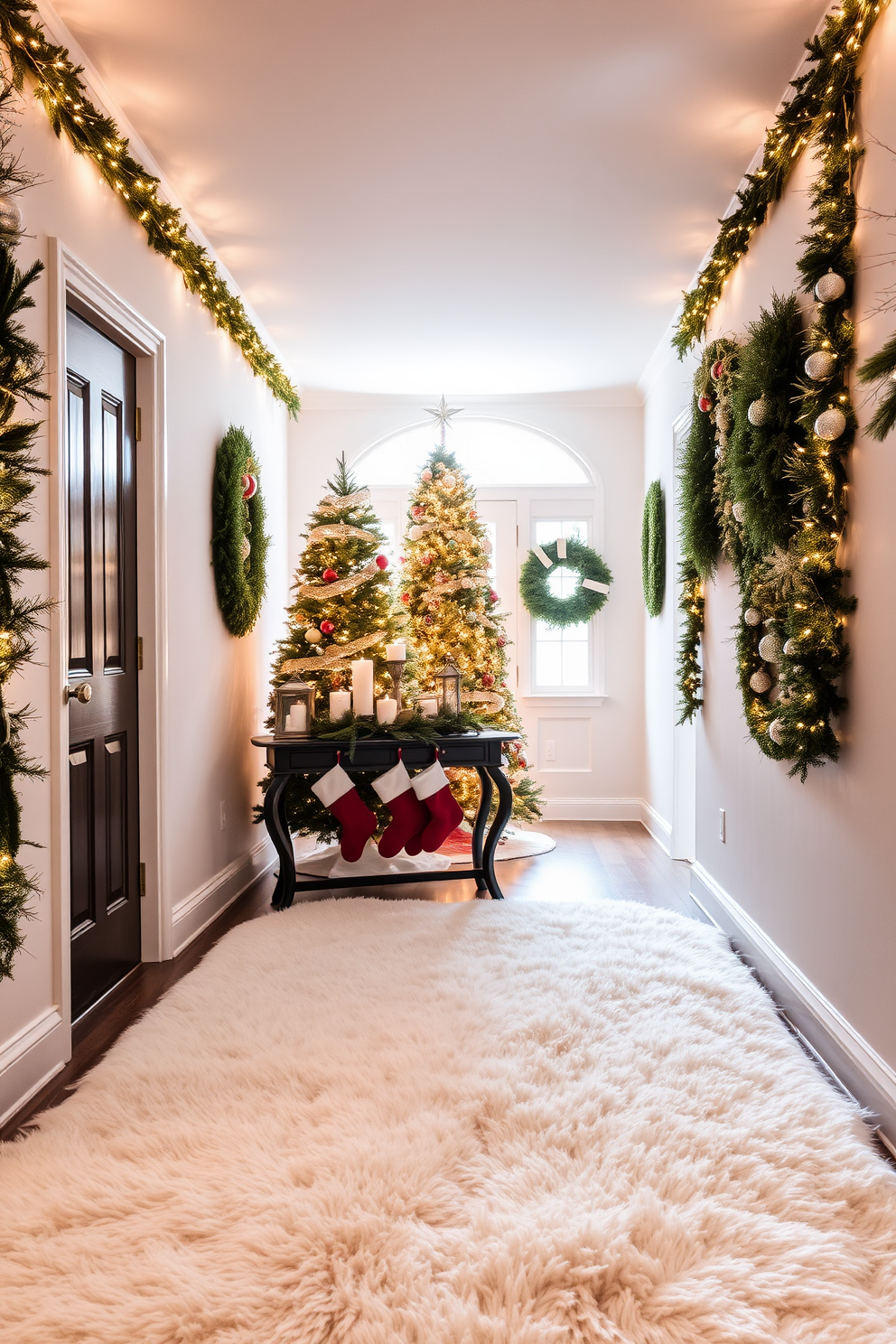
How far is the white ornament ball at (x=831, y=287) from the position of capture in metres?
2.33

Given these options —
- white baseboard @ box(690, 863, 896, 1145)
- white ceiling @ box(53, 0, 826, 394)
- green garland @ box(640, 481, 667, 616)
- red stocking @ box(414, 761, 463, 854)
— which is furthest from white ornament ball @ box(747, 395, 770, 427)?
green garland @ box(640, 481, 667, 616)

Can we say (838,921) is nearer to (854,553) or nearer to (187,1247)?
(854,553)

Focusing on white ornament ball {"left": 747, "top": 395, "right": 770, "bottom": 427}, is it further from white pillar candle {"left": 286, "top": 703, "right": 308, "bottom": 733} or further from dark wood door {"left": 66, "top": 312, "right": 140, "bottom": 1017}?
white pillar candle {"left": 286, "top": 703, "right": 308, "bottom": 733}

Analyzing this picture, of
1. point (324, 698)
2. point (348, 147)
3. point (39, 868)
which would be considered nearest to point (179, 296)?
point (348, 147)

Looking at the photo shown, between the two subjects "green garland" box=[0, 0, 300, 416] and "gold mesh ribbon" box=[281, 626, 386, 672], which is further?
"gold mesh ribbon" box=[281, 626, 386, 672]

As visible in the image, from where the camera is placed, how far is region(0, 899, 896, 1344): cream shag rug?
4.88 feet

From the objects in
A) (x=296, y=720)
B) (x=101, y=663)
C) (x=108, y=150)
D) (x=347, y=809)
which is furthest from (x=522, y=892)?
(x=108, y=150)

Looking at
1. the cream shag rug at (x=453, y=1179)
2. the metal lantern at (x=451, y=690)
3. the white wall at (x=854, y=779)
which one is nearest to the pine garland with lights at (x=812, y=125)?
the white wall at (x=854, y=779)

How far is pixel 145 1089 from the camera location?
2.25 m

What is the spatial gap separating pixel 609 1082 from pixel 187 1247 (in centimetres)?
108

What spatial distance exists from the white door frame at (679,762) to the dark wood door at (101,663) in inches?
112

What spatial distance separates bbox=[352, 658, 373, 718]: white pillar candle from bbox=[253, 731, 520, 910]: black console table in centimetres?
22

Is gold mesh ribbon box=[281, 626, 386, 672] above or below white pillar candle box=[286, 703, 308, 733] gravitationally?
above

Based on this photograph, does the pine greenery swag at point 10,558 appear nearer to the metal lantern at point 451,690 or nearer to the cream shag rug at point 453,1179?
the cream shag rug at point 453,1179
